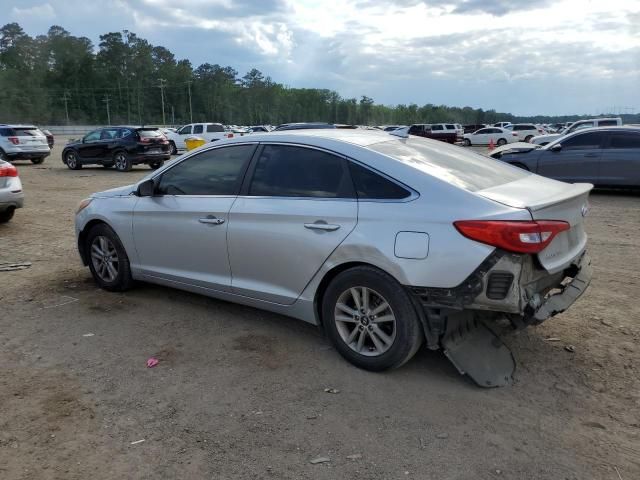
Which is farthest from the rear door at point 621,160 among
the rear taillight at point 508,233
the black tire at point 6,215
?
the black tire at point 6,215

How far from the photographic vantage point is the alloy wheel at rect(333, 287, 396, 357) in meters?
3.69

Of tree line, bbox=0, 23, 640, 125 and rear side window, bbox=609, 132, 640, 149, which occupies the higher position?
tree line, bbox=0, 23, 640, 125

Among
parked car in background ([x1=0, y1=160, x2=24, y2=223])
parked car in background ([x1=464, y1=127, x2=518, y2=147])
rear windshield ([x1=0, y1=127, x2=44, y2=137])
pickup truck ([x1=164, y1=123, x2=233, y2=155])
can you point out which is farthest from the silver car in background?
parked car in background ([x1=464, y1=127, x2=518, y2=147])

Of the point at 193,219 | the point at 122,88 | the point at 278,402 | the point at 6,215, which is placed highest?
the point at 122,88

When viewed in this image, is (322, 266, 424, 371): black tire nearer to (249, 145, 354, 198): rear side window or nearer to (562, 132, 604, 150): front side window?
(249, 145, 354, 198): rear side window

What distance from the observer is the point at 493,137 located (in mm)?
40875

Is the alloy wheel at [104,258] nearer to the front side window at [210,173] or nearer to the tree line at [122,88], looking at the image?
the front side window at [210,173]

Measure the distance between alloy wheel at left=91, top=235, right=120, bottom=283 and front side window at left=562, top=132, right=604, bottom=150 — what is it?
1092 cm

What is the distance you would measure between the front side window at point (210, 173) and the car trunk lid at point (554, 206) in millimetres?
2011

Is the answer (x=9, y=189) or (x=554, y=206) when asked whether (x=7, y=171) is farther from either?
(x=554, y=206)

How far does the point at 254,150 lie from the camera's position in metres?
4.53

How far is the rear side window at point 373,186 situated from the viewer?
145 inches

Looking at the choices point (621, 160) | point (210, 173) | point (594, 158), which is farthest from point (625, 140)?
point (210, 173)

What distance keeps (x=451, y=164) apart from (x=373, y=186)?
71cm
